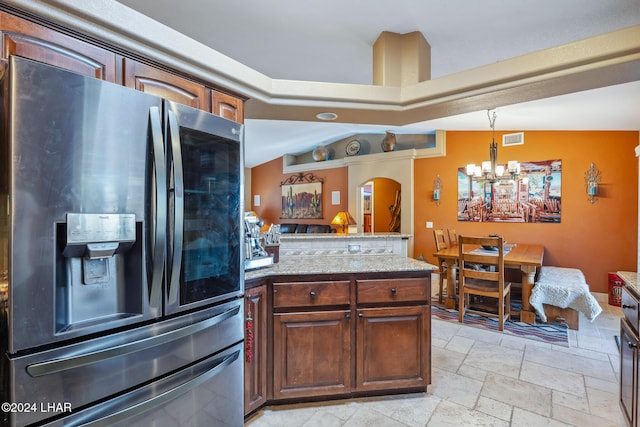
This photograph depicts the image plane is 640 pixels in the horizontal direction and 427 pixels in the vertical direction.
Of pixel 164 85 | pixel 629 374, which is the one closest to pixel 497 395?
pixel 629 374

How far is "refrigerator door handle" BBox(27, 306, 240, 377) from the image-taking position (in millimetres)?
1014

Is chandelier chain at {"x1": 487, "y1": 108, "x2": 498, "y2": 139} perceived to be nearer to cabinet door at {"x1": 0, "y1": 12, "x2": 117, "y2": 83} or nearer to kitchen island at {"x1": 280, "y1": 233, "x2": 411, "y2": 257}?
kitchen island at {"x1": 280, "y1": 233, "x2": 411, "y2": 257}

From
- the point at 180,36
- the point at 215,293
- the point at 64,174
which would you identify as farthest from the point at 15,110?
the point at 215,293

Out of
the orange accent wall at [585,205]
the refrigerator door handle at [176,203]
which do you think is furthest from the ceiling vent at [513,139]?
the refrigerator door handle at [176,203]

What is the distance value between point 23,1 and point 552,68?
2349 millimetres

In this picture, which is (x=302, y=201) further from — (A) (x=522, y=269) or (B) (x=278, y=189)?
(A) (x=522, y=269)

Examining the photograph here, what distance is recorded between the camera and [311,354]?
6.74 ft

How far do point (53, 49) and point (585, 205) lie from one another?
603 centimetres

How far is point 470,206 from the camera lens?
5.59 metres

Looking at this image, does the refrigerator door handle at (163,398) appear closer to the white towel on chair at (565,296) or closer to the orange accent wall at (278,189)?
the white towel on chair at (565,296)

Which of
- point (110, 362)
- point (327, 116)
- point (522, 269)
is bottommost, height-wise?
point (522, 269)

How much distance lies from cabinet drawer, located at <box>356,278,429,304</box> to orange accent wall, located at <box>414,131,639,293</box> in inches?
156

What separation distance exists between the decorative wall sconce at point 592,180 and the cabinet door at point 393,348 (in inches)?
162

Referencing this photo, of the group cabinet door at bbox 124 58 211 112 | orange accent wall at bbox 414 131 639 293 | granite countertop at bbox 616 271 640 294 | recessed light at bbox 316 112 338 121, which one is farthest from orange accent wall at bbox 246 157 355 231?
cabinet door at bbox 124 58 211 112
